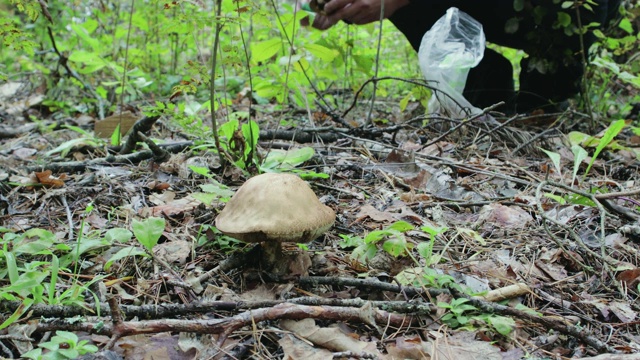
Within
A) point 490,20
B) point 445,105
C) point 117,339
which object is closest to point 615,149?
point 445,105

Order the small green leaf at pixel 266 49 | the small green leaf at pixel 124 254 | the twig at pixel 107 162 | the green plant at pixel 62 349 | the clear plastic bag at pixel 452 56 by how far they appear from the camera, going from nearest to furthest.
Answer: the green plant at pixel 62 349 → the small green leaf at pixel 124 254 → the twig at pixel 107 162 → the small green leaf at pixel 266 49 → the clear plastic bag at pixel 452 56

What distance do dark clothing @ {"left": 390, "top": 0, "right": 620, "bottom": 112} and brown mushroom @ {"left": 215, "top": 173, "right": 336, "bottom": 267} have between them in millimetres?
3061

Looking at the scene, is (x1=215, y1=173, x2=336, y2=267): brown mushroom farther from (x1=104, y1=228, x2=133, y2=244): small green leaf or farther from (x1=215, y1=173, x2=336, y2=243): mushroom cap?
(x1=104, y1=228, x2=133, y2=244): small green leaf

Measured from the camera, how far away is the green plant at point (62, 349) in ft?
4.35

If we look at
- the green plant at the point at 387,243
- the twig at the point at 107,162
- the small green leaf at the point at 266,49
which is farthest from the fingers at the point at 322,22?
the green plant at the point at 387,243

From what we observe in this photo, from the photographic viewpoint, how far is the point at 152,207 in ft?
7.97

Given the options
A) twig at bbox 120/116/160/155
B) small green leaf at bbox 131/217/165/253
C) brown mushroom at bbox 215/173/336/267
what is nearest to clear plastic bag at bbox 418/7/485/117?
twig at bbox 120/116/160/155

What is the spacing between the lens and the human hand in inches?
160

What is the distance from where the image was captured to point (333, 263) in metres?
2.00

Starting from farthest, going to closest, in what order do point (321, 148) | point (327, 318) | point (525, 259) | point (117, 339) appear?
point (321, 148) < point (525, 259) < point (327, 318) < point (117, 339)

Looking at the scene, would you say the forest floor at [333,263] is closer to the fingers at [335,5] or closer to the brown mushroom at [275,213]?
the brown mushroom at [275,213]

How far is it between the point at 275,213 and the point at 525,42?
375cm

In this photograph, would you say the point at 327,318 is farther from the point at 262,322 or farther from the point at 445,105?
the point at 445,105

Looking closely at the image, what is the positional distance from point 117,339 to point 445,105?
3.06 m
